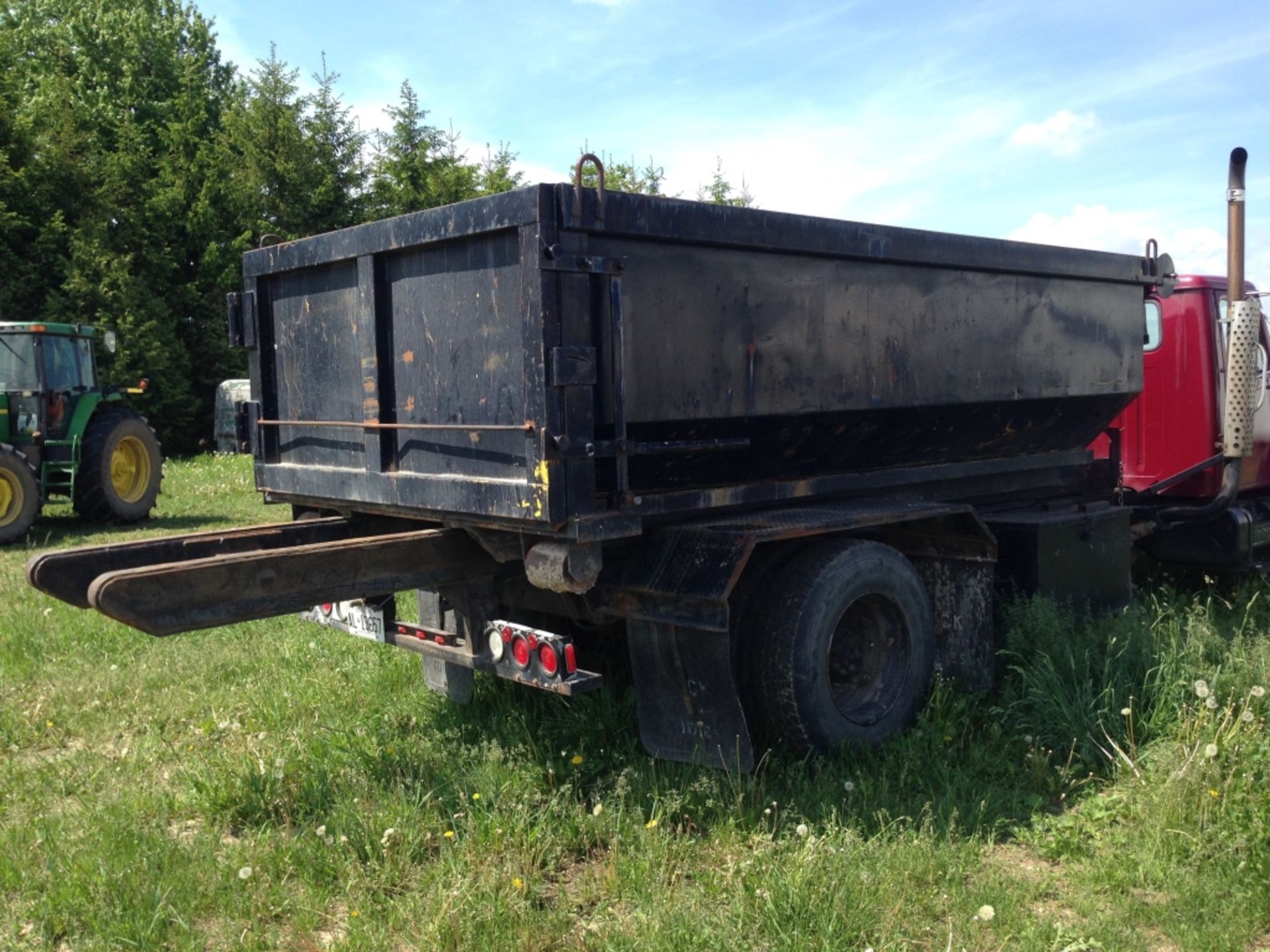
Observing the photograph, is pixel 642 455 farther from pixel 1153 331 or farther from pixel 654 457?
pixel 1153 331

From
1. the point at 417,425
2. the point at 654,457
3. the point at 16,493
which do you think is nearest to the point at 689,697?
the point at 654,457

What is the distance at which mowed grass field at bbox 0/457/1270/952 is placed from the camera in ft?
10.8

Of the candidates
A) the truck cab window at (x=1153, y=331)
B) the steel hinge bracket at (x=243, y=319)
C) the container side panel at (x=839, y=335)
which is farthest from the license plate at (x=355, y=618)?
the truck cab window at (x=1153, y=331)

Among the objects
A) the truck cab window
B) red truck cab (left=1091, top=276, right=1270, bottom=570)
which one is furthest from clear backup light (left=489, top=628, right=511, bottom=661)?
the truck cab window

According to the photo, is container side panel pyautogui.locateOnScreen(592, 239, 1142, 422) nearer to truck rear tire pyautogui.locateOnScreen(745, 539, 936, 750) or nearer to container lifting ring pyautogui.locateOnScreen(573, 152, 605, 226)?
container lifting ring pyautogui.locateOnScreen(573, 152, 605, 226)

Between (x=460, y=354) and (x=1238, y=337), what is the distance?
4.74 meters

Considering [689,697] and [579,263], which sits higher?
[579,263]

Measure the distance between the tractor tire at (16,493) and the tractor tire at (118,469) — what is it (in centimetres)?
105

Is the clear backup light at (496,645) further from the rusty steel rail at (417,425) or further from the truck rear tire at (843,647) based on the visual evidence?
the truck rear tire at (843,647)

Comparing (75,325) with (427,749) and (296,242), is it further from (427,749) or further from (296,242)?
(427,749)

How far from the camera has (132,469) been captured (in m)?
13.5

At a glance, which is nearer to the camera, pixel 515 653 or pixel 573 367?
pixel 573 367

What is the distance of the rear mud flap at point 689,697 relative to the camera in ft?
13.2

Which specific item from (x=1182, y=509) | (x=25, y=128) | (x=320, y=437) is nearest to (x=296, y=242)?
(x=320, y=437)
